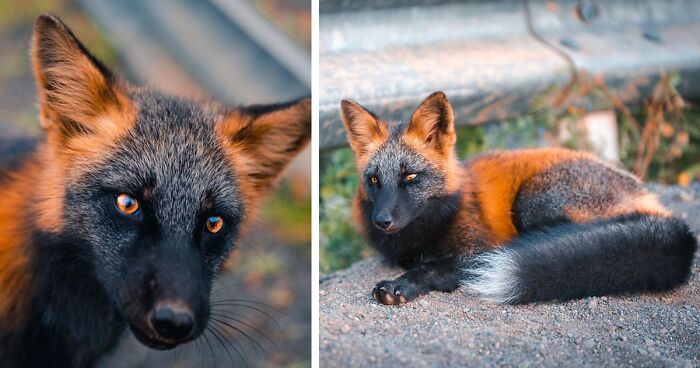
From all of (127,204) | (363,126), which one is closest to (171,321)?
(127,204)

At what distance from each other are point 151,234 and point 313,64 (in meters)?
0.94

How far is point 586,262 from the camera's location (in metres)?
2.72

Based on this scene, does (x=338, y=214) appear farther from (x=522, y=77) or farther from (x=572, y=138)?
(x=572, y=138)

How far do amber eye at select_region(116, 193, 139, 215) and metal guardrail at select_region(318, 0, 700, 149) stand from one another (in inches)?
40.1

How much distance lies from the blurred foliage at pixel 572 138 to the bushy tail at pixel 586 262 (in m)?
0.92

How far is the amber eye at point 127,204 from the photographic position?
2.33 metres

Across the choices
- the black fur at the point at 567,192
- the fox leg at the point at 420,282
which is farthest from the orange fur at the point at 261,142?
the black fur at the point at 567,192

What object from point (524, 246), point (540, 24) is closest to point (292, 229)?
point (524, 246)

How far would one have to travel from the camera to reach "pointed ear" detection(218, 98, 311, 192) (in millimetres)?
2691

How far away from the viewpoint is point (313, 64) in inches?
112

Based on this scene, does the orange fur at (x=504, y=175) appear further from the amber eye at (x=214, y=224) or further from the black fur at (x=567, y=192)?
the amber eye at (x=214, y=224)

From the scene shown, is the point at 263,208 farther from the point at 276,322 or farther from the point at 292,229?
the point at 276,322

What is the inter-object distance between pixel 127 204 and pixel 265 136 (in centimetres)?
61

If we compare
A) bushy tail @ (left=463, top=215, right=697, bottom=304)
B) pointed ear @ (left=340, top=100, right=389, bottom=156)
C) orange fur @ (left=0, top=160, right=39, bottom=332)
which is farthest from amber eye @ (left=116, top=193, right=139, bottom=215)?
bushy tail @ (left=463, top=215, right=697, bottom=304)
